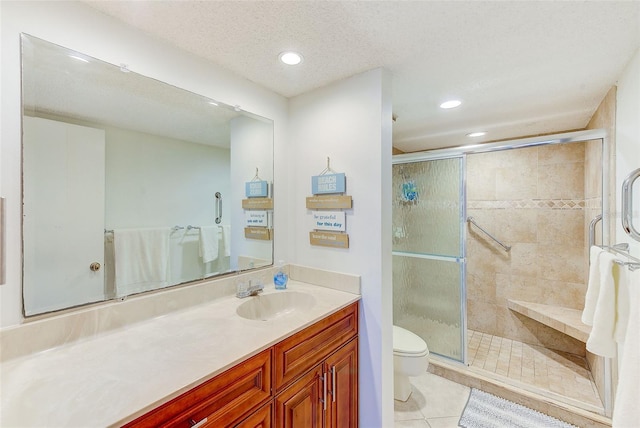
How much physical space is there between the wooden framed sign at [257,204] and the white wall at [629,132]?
2009 millimetres

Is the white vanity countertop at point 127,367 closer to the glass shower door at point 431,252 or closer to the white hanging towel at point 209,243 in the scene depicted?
the white hanging towel at point 209,243

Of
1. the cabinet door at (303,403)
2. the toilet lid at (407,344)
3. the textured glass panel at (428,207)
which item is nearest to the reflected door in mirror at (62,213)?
the cabinet door at (303,403)

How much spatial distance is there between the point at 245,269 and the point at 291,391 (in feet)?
2.55

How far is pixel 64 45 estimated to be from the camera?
1.04 meters

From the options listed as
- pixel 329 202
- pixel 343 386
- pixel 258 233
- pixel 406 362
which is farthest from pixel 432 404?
pixel 258 233

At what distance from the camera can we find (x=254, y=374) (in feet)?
3.26

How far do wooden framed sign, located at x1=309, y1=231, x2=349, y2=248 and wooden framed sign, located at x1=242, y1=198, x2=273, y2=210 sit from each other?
349 millimetres

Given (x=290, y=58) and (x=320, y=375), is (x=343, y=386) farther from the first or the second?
(x=290, y=58)

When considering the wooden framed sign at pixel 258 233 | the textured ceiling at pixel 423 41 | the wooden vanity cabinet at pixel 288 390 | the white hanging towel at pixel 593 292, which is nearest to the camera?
the wooden vanity cabinet at pixel 288 390

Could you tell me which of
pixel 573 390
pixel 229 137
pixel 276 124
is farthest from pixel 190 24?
pixel 573 390

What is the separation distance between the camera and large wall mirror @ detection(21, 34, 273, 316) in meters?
1.00

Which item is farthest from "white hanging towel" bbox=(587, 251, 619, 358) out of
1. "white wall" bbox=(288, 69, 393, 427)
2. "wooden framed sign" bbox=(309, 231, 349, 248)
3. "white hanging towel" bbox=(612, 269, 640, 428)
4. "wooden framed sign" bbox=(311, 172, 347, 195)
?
"wooden framed sign" bbox=(311, 172, 347, 195)

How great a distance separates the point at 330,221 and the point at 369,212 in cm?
28

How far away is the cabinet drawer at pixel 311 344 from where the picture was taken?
43.5 inches
